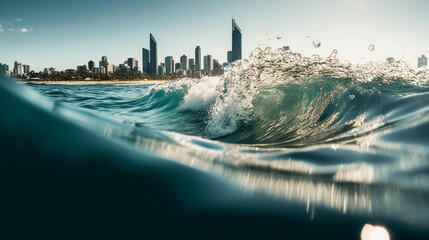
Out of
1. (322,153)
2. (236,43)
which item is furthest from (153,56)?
(322,153)

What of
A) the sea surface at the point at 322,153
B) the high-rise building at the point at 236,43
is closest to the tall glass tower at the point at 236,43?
the high-rise building at the point at 236,43

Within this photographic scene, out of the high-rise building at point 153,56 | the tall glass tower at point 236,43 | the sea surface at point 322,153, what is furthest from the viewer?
the high-rise building at point 153,56

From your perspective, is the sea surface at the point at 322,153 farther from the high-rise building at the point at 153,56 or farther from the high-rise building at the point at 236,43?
the high-rise building at the point at 153,56

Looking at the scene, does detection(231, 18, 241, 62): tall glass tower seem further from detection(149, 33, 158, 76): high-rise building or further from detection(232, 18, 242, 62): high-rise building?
detection(149, 33, 158, 76): high-rise building

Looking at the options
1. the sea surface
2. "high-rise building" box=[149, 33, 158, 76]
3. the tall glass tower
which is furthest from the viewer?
"high-rise building" box=[149, 33, 158, 76]

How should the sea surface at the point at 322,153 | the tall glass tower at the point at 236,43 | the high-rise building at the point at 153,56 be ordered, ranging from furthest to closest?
the high-rise building at the point at 153,56 < the tall glass tower at the point at 236,43 < the sea surface at the point at 322,153

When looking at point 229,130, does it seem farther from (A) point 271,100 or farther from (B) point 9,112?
(B) point 9,112

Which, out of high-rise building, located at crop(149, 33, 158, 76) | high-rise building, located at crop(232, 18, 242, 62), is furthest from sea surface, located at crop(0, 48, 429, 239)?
→ high-rise building, located at crop(149, 33, 158, 76)

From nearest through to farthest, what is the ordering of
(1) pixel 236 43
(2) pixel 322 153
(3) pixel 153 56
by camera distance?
1. (2) pixel 322 153
2. (1) pixel 236 43
3. (3) pixel 153 56

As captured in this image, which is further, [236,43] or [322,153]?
[236,43]

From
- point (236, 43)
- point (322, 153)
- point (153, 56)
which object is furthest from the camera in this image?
point (153, 56)

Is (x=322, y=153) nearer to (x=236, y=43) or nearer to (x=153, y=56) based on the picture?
(x=236, y=43)
